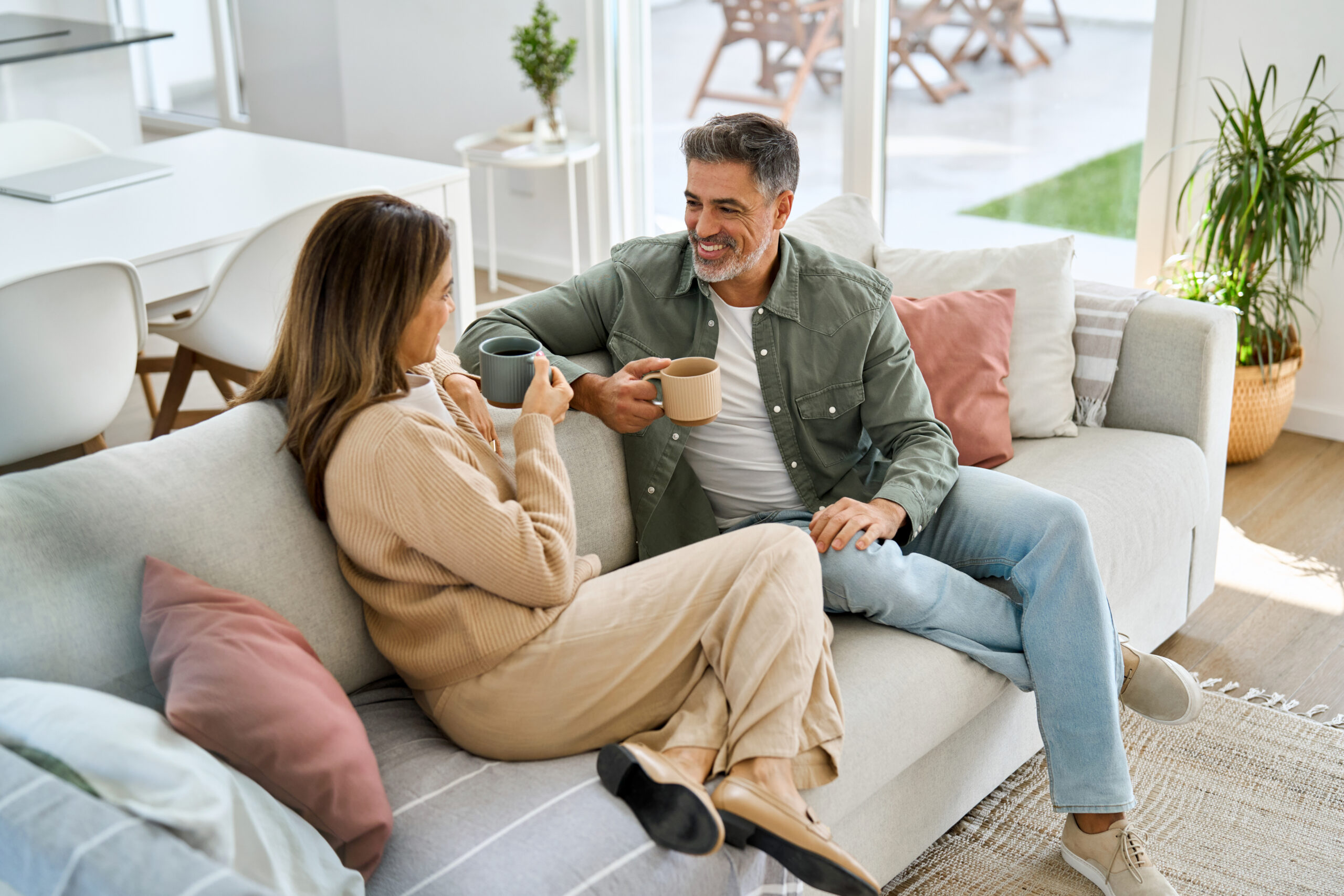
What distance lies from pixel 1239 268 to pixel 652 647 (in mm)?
2380

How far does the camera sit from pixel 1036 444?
2430mm

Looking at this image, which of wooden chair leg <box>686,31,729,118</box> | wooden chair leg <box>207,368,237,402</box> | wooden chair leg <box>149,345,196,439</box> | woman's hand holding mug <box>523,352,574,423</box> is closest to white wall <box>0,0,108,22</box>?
wooden chair leg <box>686,31,729,118</box>

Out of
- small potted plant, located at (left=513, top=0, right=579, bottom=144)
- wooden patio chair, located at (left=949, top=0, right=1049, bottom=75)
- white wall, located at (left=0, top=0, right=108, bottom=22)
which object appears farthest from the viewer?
white wall, located at (left=0, top=0, right=108, bottom=22)

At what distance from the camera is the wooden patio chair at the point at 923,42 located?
3928 millimetres

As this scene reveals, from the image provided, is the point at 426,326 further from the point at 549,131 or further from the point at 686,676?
the point at 549,131

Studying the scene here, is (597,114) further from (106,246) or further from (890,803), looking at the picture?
(890,803)

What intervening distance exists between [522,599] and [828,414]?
750 mm

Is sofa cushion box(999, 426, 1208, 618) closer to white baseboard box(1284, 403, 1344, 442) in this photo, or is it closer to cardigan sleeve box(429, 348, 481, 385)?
cardigan sleeve box(429, 348, 481, 385)

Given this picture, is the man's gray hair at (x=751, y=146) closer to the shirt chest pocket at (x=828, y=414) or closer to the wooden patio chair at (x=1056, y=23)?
the shirt chest pocket at (x=828, y=414)

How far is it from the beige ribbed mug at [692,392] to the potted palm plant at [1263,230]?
1.84 metres

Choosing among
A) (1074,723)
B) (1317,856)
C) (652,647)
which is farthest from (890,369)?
(1317,856)

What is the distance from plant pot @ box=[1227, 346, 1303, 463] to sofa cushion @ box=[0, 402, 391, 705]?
2.49 metres

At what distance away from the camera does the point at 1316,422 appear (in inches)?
139

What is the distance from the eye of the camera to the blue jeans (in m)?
1.80
